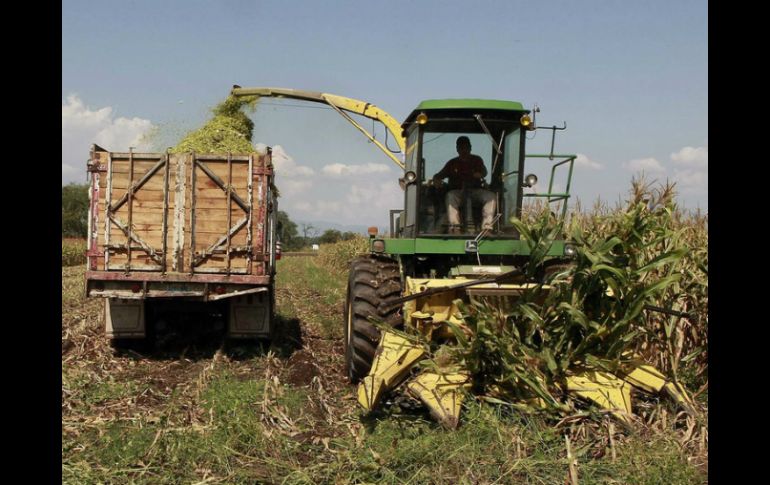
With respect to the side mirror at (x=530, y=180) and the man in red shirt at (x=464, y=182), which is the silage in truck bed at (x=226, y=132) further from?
the side mirror at (x=530, y=180)

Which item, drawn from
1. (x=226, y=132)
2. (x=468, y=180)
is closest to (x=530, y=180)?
(x=468, y=180)

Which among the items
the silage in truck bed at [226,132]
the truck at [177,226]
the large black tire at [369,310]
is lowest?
the large black tire at [369,310]

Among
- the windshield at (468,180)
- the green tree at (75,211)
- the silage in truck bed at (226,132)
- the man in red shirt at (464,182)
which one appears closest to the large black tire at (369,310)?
the windshield at (468,180)

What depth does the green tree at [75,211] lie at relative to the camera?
2037 inches

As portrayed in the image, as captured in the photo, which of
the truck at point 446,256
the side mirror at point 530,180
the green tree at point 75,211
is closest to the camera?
the truck at point 446,256

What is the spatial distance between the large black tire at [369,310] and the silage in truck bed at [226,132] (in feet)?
13.7

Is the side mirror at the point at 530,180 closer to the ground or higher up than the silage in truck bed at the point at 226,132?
closer to the ground

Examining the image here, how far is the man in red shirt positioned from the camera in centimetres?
664

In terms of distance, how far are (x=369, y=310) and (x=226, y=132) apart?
Answer: 5.14 meters

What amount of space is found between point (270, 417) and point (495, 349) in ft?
6.02

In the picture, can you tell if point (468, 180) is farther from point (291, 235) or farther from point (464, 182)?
point (291, 235)

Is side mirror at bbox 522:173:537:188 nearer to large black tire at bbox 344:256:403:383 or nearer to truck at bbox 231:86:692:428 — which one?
truck at bbox 231:86:692:428

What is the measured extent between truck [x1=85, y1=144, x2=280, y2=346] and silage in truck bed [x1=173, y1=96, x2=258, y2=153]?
1544 millimetres

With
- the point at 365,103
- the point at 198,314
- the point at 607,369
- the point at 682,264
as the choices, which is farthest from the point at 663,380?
the point at 365,103
